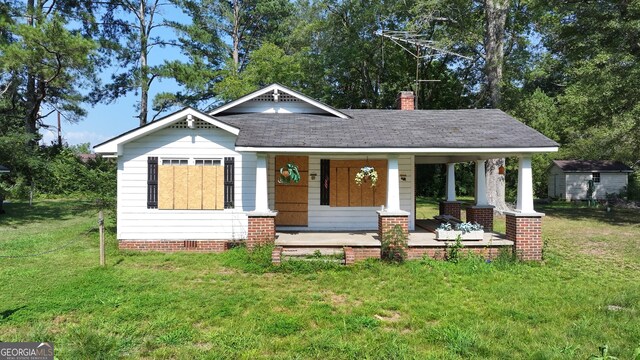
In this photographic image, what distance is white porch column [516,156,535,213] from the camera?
28.3 feet

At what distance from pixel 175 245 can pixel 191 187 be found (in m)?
1.55

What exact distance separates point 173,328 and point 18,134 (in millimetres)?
19662

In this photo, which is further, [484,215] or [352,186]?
[484,215]

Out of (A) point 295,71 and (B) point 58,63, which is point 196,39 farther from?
(B) point 58,63

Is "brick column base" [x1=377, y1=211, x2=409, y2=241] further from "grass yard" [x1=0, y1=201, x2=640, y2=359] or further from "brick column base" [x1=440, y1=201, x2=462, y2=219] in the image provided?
"brick column base" [x1=440, y1=201, x2=462, y2=219]

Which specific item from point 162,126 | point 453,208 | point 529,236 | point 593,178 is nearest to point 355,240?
point 529,236

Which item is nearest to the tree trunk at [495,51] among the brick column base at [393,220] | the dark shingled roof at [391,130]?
the dark shingled roof at [391,130]

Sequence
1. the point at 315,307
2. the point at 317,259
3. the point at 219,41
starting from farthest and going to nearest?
1. the point at 219,41
2. the point at 317,259
3. the point at 315,307

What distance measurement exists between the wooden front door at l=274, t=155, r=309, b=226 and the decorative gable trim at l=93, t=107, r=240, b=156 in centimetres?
223

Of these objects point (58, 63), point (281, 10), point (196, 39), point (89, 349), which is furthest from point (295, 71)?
point (89, 349)

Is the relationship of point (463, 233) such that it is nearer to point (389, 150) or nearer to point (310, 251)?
point (389, 150)

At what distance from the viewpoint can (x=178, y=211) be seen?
9633 mm

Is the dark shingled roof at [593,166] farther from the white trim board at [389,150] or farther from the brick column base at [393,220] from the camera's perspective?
the brick column base at [393,220]

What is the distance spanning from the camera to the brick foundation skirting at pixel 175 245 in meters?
9.52
